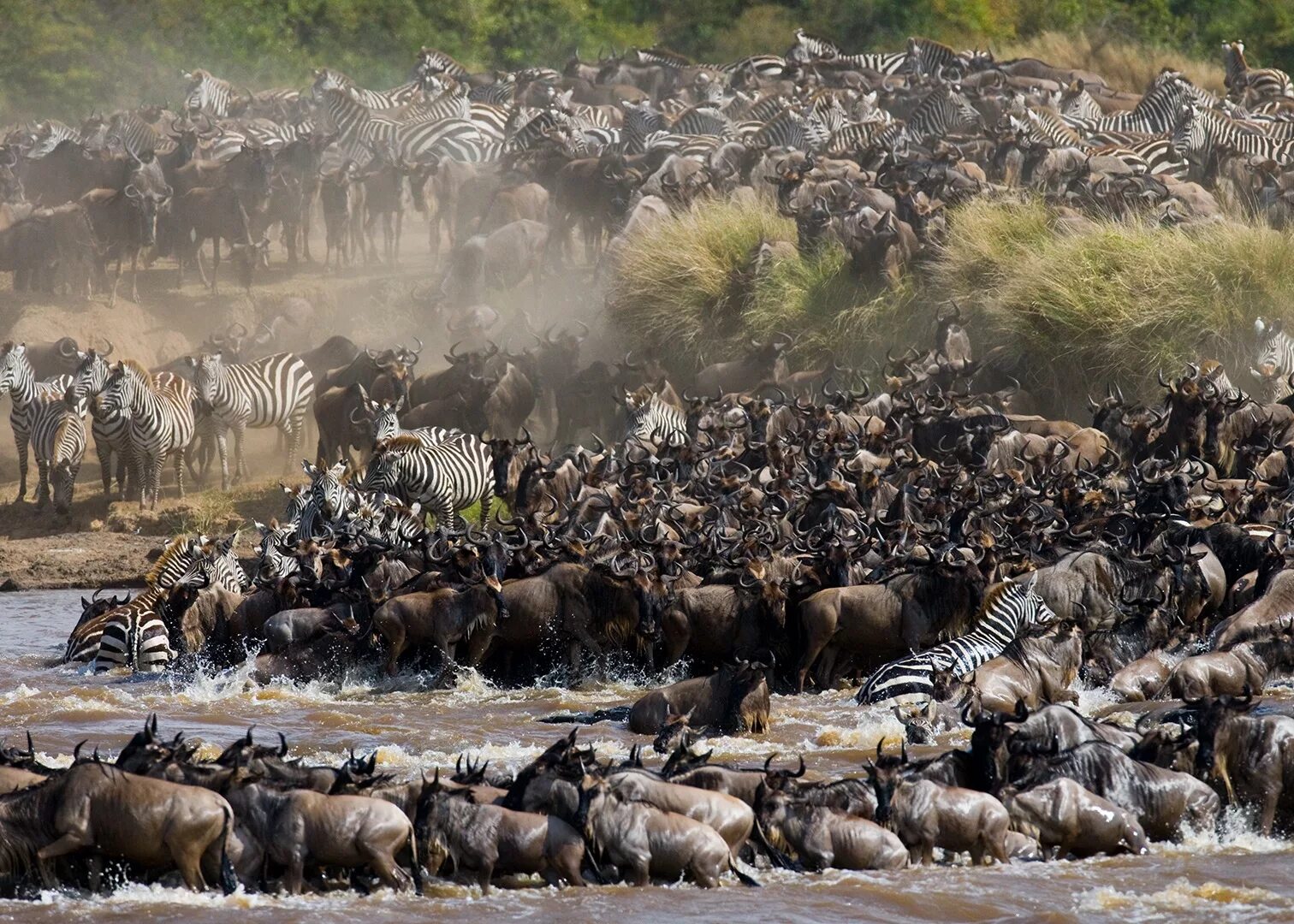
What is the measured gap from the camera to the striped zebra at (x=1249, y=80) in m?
34.6

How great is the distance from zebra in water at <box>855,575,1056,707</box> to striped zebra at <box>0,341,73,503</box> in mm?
11859

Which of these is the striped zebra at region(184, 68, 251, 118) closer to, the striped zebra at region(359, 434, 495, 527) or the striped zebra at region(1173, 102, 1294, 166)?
the striped zebra at region(1173, 102, 1294, 166)

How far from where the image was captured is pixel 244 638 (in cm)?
1334

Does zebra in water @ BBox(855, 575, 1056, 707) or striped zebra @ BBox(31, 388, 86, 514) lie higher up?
striped zebra @ BBox(31, 388, 86, 514)

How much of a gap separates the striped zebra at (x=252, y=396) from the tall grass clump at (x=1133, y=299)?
24.6 ft

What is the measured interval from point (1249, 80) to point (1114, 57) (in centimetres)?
472

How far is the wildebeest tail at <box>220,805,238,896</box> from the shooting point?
7.73m

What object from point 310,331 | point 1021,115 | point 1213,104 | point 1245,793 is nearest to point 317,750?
point 1245,793

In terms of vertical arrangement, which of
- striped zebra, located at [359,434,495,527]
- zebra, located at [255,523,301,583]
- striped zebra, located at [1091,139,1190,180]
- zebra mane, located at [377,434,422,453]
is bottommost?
zebra, located at [255,523,301,583]

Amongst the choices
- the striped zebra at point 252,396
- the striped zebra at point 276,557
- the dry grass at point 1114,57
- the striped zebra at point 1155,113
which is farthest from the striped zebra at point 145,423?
the dry grass at point 1114,57

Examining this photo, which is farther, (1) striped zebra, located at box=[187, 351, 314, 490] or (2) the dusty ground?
(1) striped zebra, located at box=[187, 351, 314, 490]

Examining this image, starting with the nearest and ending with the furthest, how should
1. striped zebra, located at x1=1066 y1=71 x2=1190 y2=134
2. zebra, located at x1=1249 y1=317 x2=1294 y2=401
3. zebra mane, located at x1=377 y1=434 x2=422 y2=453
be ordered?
zebra mane, located at x1=377 y1=434 x2=422 y2=453
zebra, located at x1=1249 y1=317 x2=1294 y2=401
striped zebra, located at x1=1066 y1=71 x2=1190 y2=134

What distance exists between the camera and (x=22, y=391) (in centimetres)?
2098

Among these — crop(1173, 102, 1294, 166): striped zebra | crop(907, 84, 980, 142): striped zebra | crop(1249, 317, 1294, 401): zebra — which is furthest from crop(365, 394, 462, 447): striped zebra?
crop(907, 84, 980, 142): striped zebra
